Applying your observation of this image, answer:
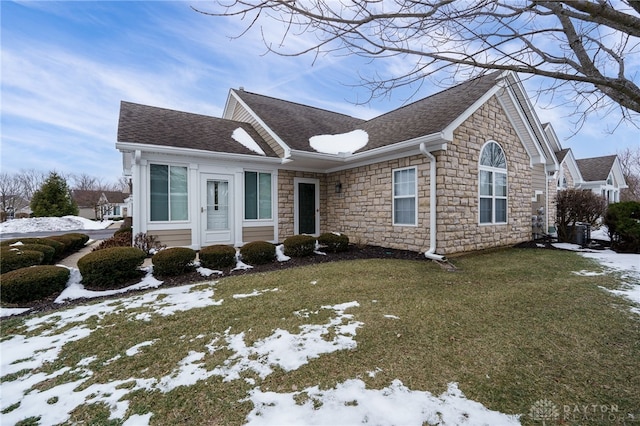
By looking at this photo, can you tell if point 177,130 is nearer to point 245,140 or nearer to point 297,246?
point 245,140

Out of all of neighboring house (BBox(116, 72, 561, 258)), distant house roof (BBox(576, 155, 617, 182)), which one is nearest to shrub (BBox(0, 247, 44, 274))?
neighboring house (BBox(116, 72, 561, 258))

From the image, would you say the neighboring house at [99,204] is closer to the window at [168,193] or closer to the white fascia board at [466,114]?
the window at [168,193]

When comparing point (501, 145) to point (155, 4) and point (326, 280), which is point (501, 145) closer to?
point (326, 280)

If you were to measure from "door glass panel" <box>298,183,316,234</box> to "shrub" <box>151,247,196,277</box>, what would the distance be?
4891 millimetres

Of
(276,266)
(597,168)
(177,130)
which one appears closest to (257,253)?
(276,266)

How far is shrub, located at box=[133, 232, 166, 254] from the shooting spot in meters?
7.38

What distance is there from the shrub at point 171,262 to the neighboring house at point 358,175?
2.33 meters

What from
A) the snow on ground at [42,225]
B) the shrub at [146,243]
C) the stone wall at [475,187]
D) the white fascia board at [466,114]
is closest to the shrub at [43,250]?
the shrub at [146,243]

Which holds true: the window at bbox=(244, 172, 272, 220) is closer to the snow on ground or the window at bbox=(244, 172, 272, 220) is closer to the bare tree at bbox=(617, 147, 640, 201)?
the snow on ground

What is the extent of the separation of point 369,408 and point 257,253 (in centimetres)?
523

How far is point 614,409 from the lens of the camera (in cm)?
209

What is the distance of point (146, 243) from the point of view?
7402mm

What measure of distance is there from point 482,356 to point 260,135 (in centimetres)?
1019

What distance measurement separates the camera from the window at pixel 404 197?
787 cm
